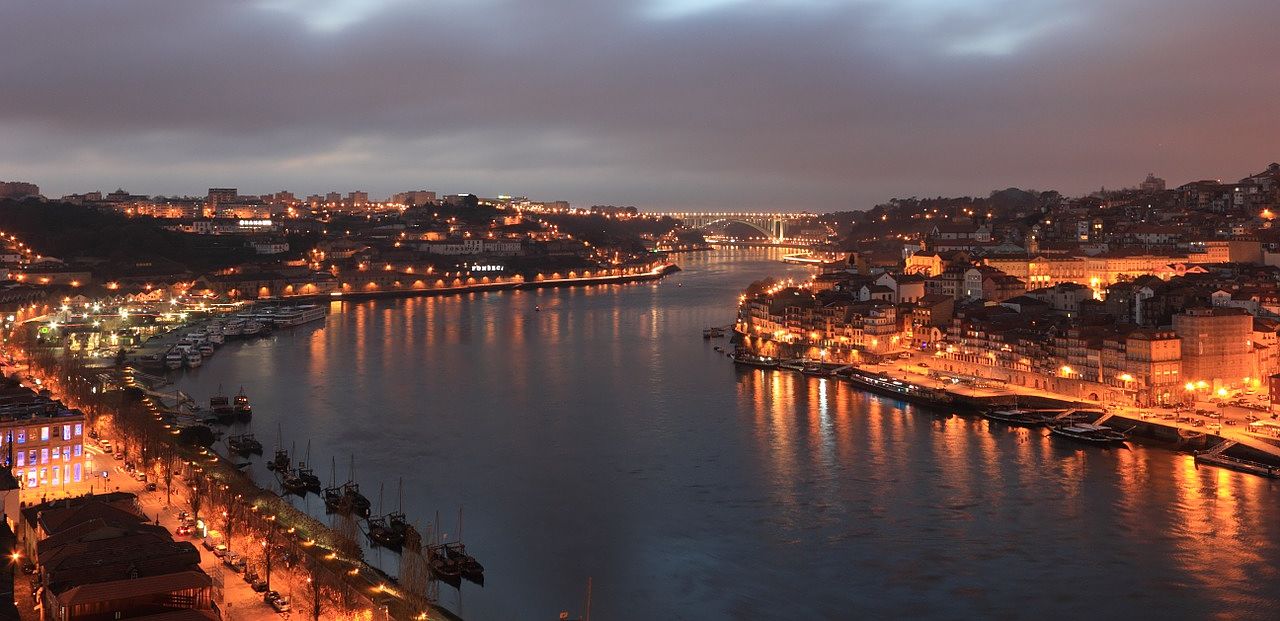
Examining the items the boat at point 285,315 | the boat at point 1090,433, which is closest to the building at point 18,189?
the boat at point 285,315

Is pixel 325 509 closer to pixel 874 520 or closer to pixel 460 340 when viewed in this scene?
pixel 874 520

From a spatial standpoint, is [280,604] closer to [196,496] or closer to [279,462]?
[196,496]

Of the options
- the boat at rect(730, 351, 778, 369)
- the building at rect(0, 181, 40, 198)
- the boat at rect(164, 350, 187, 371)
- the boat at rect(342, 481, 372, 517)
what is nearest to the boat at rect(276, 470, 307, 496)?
the boat at rect(342, 481, 372, 517)

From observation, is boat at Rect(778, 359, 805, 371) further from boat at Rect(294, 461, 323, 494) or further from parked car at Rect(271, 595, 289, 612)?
parked car at Rect(271, 595, 289, 612)

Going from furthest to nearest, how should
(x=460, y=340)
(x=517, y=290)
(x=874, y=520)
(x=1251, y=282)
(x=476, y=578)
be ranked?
(x=517, y=290) < (x=460, y=340) < (x=1251, y=282) < (x=874, y=520) < (x=476, y=578)

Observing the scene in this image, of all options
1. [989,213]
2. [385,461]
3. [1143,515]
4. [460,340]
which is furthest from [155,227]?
[1143,515]

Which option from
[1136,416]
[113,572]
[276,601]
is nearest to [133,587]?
[113,572]

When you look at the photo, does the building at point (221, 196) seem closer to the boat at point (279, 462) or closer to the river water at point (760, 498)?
the river water at point (760, 498)
